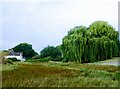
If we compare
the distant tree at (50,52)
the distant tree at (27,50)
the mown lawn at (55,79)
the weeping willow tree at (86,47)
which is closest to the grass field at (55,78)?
the mown lawn at (55,79)

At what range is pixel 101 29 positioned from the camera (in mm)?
33781

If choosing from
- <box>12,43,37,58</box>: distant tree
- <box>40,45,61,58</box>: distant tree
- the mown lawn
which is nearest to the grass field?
Result: the mown lawn

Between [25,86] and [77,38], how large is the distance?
22.5 meters

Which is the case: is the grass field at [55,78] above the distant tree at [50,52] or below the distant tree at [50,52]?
below

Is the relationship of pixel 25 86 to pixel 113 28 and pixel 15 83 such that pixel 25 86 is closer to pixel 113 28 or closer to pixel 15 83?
pixel 15 83

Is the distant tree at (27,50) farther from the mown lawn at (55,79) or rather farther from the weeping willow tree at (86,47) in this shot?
the mown lawn at (55,79)

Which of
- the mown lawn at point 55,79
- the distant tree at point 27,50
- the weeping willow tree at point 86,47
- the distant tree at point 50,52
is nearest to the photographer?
the mown lawn at point 55,79

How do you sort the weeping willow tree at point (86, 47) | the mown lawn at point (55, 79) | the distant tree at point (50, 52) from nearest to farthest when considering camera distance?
1. the mown lawn at point (55, 79)
2. the weeping willow tree at point (86, 47)
3. the distant tree at point (50, 52)

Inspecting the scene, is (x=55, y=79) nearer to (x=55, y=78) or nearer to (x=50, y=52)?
(x=55, y=78)

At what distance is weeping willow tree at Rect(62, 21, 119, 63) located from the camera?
2936 centimetres

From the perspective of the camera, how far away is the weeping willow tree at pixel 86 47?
96.3 feet

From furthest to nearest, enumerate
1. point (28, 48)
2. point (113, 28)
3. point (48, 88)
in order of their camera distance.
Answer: point (28, 48) < point (113, 28) < point (48, 88)

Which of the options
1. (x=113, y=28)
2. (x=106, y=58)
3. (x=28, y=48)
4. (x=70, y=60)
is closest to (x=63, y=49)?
(x=70, y=60)

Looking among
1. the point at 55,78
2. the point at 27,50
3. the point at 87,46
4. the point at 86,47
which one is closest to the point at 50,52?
the point at 27,50
